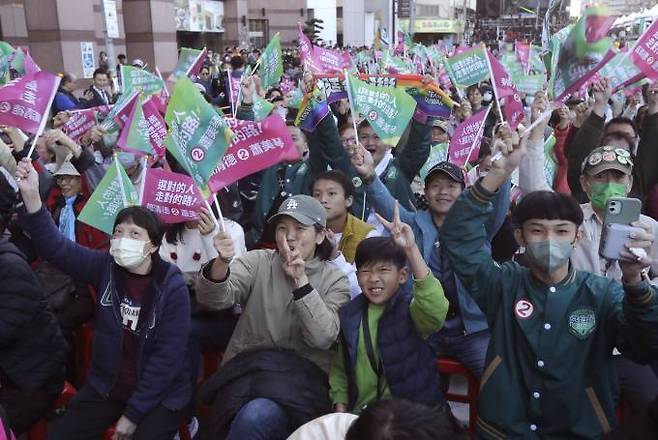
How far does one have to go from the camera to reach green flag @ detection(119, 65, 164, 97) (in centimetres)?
637

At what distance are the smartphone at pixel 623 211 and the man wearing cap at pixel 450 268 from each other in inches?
47.2

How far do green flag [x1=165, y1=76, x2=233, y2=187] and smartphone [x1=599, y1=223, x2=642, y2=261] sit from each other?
200cm

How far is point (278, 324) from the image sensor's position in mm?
3051

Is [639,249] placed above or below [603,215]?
above

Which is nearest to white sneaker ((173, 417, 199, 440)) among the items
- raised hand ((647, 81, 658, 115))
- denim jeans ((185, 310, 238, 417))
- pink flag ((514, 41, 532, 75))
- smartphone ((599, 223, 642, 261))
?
denim jeans ((185, 310, 238, 417))

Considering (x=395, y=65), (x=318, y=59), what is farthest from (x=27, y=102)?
(x=395, y=65)

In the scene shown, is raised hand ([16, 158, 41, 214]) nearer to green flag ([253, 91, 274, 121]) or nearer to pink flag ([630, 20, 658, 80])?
green flag ([253, 91, 274, 121])

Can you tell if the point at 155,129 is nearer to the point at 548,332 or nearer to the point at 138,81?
the point at 138,81

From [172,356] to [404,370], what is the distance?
1.14m

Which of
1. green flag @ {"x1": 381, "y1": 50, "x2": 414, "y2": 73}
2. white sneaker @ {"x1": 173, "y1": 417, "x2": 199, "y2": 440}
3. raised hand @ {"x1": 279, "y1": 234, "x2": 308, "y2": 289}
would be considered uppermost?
green flag @ {"x1": 381, "y1": 50, "x2": 414, "y2": 73}

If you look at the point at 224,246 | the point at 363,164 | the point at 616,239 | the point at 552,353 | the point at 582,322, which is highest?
the point at 616,239

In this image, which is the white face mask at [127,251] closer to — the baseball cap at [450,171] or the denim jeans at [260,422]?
the denim jeans at [260,422]

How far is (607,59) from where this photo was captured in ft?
12.0

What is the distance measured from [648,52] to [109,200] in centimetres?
360
